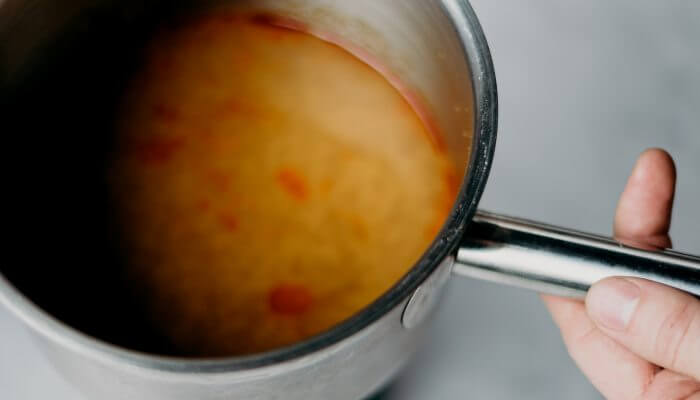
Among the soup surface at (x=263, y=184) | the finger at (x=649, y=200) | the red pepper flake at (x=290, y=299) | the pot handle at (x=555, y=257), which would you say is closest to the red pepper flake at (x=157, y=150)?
the soup surface at (x=263, y=184)

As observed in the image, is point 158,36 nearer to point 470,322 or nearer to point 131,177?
point 131,177

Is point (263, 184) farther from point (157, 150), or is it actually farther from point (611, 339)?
point (611, 339)

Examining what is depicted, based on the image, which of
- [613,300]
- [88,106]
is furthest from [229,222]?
[613,300]

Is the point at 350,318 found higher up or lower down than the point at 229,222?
higher up

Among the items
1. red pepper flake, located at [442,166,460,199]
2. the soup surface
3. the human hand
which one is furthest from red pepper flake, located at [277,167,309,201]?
the human hand

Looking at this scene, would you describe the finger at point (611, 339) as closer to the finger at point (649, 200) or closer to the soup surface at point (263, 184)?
the finger at point (649, 200)

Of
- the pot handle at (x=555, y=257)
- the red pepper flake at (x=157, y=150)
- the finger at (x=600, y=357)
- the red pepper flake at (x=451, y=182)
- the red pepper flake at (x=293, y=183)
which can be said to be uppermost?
the pot handle at (x=555, y=257)

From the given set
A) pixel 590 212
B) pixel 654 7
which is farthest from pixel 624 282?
pixel 654 7
